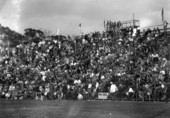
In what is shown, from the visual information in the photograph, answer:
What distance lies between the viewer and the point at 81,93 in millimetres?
42125

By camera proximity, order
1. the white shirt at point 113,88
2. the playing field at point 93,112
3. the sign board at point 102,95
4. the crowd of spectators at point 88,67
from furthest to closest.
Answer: the sign board at point 102,95 < the white shirt at point 113,88 < the crowd of spectators at point 88,67 < the playing field at point 93,112

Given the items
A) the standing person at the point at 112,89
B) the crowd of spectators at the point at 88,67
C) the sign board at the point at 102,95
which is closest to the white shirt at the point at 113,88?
the standing person at the point at 112,89

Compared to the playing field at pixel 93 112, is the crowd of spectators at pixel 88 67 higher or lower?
higher

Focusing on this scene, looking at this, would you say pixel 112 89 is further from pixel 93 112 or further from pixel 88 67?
pixel 93 112

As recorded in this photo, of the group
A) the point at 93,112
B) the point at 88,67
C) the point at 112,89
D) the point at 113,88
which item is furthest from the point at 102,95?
the point at 93,112

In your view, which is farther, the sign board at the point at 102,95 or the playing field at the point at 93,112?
the sign board at the point at 102,95

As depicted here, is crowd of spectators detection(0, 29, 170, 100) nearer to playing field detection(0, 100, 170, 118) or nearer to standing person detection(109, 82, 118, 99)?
standing person detection(109, 82, 118, 99)

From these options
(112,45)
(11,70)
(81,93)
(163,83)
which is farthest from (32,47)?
(163,83)

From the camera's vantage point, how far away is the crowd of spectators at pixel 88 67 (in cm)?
3762

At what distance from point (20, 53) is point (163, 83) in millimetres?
30249

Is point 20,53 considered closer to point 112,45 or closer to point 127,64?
point 112,45

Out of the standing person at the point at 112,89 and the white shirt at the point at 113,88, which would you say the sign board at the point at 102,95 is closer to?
the standing person at the point at 112,89

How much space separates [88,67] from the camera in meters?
47.1

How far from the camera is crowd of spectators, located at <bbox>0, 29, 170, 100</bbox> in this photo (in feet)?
123
